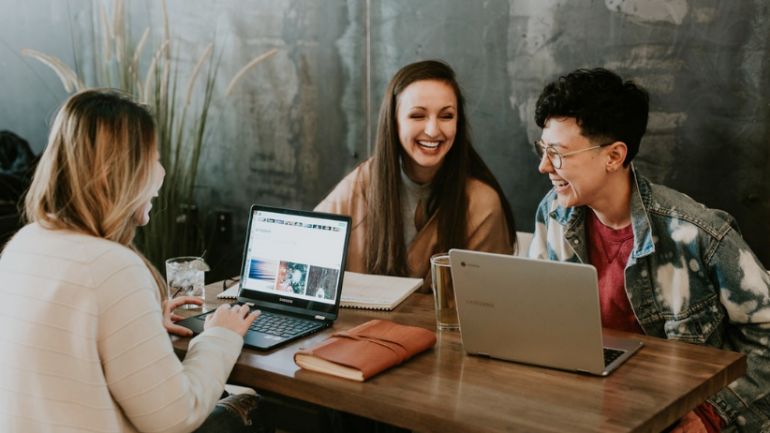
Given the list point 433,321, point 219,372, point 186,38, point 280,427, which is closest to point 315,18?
point 186,38

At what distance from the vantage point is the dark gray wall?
8.64 feet

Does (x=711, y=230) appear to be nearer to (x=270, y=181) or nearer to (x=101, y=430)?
(x=101, y=430)

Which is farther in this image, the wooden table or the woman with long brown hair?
the woman with long brown hair

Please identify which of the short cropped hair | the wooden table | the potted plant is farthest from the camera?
the potted plant

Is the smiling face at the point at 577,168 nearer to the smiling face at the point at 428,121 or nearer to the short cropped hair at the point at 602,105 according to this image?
the short cropped hair at the point at 602,105

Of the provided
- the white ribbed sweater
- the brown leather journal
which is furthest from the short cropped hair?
the white ribbed sweater

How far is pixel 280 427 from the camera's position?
2977 millimetres

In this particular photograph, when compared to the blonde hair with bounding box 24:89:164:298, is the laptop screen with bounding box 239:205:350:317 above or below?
below

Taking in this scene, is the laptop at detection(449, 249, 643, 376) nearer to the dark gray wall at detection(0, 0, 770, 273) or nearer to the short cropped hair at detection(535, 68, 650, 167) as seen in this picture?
the short cropped hair at detection(535, 68, 650, 167)

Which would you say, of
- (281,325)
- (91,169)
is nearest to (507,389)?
(281,325)

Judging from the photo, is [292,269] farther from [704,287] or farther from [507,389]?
[704,287]

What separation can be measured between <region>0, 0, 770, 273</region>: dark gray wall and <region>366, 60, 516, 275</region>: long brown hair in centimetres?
43

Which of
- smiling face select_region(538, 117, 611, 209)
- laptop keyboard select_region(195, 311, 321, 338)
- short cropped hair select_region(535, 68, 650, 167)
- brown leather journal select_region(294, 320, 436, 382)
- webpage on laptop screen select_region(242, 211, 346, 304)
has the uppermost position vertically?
short cropped hair select_region(535, 68, 650, 167)

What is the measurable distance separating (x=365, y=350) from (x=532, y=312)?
32cm
